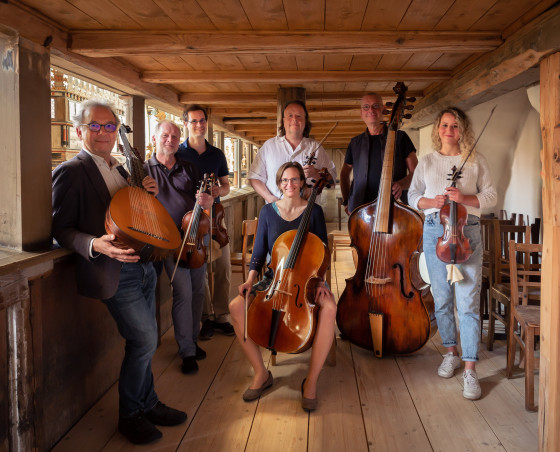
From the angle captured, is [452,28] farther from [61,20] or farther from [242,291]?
[61,20]

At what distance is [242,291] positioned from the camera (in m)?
2.57

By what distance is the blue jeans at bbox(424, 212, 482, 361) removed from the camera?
2.77 m

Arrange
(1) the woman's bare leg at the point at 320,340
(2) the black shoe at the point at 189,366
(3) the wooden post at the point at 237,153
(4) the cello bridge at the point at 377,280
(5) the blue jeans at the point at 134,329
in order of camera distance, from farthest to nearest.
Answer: (3) the wooden post at the point at 237,153
(2) the black shoe at the point at 189,366
(4) the cello bridge at the point at 377,280
(1) the woman's bare leg at the point at 320,340
(5) the blue jeans at the point at 134,329

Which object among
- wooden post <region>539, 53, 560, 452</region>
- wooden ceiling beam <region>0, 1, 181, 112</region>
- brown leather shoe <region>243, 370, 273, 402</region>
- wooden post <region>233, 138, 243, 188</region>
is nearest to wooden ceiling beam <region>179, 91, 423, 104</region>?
wooden ceiling beam <region>0, 1, 181, 112</region>

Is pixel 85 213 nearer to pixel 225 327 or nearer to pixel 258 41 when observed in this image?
pixel 258 41

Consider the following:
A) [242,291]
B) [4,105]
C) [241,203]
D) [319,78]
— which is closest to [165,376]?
[242,291]

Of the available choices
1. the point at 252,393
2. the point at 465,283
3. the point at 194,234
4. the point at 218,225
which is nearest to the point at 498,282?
the point at 465,283

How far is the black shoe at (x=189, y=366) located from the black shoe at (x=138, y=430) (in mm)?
706

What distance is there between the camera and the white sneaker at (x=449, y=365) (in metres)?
2.94

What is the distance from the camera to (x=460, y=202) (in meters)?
2.67

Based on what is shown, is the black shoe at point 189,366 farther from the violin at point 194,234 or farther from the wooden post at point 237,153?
the wooden post at point 237,153

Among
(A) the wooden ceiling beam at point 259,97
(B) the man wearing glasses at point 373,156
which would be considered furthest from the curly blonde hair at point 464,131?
(A) the wooden ceiling beam at point 259,97

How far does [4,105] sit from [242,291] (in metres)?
1.38

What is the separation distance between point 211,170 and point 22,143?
58.4 inches
